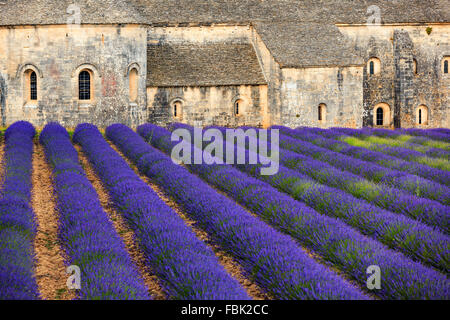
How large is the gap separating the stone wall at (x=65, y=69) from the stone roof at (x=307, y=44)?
587 centimetres

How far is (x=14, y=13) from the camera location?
2391cm

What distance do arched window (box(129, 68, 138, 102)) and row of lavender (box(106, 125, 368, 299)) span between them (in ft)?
44.0

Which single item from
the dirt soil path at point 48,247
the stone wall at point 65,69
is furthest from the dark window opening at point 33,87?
the dirt soil path at point 48,247

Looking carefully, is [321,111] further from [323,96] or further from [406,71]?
[406,71]

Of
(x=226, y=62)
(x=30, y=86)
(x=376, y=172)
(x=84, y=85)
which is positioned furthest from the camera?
(x=226, y=62)

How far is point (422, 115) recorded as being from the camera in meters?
30.4

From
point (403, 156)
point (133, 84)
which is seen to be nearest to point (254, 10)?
point (133, 84)

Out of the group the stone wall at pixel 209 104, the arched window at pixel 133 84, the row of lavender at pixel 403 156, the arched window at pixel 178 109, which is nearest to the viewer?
the row of lavender at pixel 403 156

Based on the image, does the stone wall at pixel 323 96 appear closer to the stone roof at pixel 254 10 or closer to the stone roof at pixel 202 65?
the stone roof at pixel 202 65

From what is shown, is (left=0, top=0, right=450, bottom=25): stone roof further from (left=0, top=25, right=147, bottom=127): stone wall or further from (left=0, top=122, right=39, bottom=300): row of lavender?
(left=0, top=122, right=39, bottom=300): row of lavender

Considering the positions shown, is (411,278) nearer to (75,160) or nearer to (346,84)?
(75,160)

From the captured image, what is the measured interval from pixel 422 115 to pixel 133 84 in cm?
1437

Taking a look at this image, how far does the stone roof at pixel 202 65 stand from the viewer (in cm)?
2584

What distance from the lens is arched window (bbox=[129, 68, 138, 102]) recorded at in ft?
81.8
